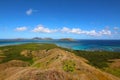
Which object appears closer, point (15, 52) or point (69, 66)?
point (69, 66)

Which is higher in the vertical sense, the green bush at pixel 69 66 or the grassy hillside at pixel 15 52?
the green bush at pixel 69 66

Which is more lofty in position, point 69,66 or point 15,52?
point 69,66

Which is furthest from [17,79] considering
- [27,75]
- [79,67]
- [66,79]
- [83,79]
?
[79,67]

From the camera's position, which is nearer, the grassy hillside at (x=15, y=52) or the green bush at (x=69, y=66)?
the green bush at (x=69, y=66)

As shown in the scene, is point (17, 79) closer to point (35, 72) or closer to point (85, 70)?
point (35, 72)

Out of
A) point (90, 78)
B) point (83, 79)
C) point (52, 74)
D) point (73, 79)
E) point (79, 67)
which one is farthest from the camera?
point (79, 67)

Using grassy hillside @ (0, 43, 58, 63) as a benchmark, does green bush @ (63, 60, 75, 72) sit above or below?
above

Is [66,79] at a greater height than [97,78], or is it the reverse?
[66,79]

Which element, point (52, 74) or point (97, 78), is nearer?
point (52, 74)

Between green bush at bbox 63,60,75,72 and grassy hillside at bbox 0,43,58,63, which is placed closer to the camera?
green bush at bbox 63,60,75,72

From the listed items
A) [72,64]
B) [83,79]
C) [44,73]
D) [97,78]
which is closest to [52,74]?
[44,73]

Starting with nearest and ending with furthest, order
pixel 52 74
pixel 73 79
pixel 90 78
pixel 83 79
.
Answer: pixel 52 74, pixel 73 79, pixel 83 79, pixel 90 78
